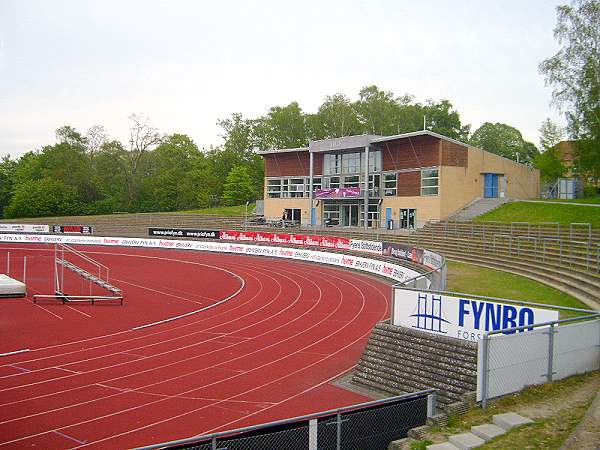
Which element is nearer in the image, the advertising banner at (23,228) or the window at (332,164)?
the window at (332,164)

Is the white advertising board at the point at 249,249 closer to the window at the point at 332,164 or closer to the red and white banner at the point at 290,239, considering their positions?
the red and white banner at the point at 290,239

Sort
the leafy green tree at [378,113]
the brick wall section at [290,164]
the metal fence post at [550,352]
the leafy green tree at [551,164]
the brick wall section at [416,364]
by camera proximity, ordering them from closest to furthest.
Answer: the metal fence post at [550,352] < the brick wall section at [416,364] < the brick wall section at [290,164] < the leafy green tree at [551,164] < the leafy green tree at [378,113]

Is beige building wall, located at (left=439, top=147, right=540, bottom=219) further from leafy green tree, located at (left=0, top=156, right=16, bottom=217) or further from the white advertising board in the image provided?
leafy green tree, located at (left=0, top=156, right=16, bottom=217)

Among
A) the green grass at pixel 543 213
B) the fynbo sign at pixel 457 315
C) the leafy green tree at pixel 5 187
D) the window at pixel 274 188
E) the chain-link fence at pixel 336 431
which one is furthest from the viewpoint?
the leafy green tree at pixel 5 187

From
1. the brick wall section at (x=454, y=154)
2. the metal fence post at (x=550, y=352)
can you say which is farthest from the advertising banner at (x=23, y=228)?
the metal fence post at (x=550, y=352)

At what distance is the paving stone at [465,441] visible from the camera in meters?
8.03

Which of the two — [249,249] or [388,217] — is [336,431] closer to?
[249,249]

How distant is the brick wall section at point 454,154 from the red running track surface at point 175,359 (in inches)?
714

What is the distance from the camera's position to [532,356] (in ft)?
34.1

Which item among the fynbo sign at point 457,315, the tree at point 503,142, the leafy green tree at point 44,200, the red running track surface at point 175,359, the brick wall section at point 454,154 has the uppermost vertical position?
the tree at point 503,142

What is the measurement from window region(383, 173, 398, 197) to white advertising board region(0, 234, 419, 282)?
11926 mm

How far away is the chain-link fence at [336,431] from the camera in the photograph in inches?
299

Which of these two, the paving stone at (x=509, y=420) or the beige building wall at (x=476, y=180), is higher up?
the beige building wall at (x=476, y=180)

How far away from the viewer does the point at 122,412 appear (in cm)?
1255
